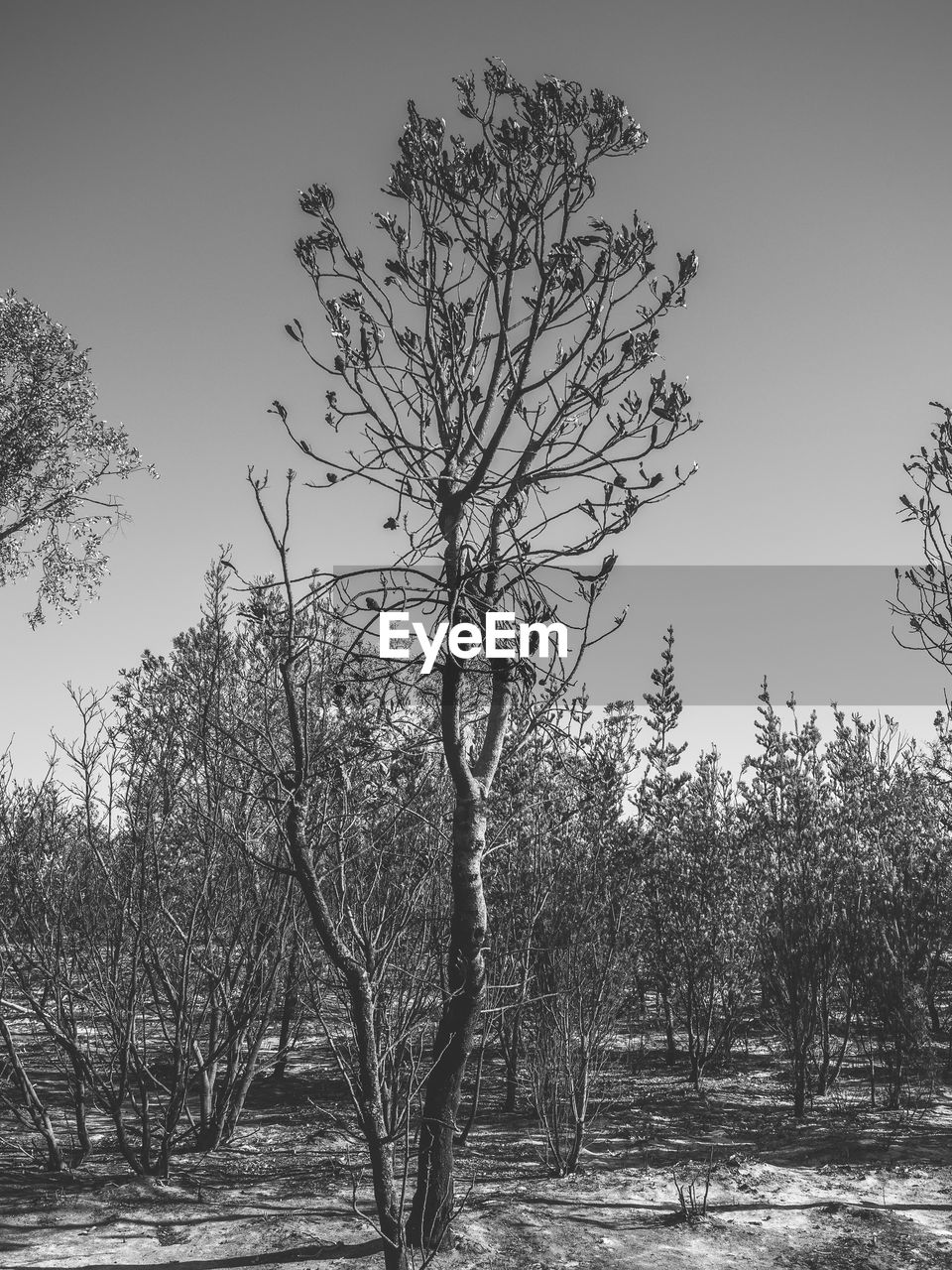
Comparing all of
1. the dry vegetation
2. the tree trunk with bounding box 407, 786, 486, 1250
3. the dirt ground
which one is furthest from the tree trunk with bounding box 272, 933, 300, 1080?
the tree trunk with bounding box 407, 786, 486, 1250

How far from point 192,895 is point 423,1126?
4078mm

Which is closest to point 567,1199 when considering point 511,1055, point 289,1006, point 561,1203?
point 561,1203

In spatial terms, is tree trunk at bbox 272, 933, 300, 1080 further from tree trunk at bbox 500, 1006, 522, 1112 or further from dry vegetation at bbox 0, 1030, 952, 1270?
tree trunk at bbox 500, 1006, 522, 1112

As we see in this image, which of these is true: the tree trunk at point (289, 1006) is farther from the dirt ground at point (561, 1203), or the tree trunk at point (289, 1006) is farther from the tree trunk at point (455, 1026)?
the tree trunk at point (455, 1026)

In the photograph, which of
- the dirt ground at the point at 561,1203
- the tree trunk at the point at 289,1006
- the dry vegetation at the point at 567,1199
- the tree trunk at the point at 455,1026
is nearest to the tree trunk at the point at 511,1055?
the dry vegetation at the point at 567,1199

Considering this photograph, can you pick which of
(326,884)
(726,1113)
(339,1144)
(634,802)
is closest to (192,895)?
(326,884)

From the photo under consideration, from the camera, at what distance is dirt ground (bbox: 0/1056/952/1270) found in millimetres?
5820

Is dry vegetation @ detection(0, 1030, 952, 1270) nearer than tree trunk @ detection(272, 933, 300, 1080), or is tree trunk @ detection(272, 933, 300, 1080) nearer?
dry vegetation @ detection(0, 1030, 952, 1270)

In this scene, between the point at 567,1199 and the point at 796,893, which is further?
the point at 796,893

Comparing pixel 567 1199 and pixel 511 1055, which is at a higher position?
pixel 511 1055

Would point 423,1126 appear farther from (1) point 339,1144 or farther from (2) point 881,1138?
(2) point 881,1138

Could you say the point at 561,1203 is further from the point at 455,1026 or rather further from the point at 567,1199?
the point at 455,1026

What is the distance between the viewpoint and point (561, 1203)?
6922mm

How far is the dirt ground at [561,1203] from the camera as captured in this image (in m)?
5.82
